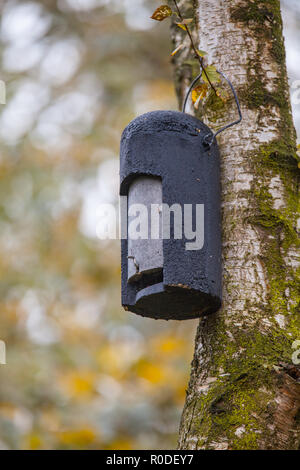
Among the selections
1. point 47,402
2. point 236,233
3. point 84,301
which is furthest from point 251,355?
point 84,301

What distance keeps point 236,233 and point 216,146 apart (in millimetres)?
294

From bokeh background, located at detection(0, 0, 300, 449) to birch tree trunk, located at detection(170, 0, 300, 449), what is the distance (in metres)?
Answer: 3.92

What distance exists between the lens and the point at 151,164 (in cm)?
200

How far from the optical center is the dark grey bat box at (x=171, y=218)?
192 cm

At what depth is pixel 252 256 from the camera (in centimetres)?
200

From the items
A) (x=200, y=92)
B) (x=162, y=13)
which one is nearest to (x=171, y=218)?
(x=200, y=92)

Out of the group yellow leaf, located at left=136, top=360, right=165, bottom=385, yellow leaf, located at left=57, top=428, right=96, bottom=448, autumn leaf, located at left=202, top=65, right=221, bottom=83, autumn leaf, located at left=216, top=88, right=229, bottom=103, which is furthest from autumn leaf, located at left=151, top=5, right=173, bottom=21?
yellow leaf, located at left=136, top=360, right=165, bottom=385

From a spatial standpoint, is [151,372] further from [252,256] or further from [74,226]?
[252,256]

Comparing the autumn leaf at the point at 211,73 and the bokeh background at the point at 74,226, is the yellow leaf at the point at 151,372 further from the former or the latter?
the autumn leaf at the point at 211,73

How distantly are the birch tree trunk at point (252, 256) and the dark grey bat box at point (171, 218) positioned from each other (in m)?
0.07

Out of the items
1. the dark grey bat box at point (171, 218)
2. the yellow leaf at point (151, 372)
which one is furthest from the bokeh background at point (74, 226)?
the dark grey bat box at point (171, 218)

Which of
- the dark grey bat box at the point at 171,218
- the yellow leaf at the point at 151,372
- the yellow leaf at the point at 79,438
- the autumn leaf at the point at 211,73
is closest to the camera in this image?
the dark grey bat box at the point at 171,218

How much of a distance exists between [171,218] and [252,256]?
284mm

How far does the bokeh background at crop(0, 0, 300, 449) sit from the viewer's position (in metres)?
6.19
